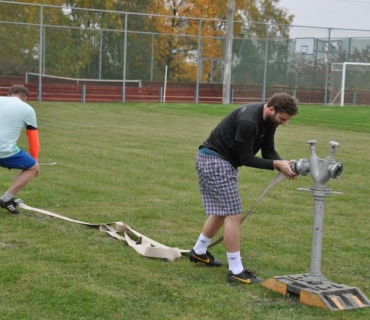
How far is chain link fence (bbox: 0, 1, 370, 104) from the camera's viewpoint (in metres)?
37.2

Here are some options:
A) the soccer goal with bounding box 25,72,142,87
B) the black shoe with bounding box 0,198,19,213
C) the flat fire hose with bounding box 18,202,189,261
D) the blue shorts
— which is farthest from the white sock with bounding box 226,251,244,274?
the soccer goal with bounding box 25,72,142,87

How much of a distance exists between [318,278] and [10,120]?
178 inches

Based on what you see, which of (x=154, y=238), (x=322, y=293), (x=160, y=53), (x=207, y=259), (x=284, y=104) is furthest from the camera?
(x=160, y=53)

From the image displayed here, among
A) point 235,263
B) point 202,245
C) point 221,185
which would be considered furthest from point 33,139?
point 235,263

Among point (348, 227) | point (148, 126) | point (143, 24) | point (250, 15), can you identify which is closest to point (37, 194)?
point (348, 227)

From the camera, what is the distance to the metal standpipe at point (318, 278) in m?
5.69

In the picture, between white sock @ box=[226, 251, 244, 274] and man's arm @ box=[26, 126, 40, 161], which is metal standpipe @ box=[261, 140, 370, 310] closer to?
white sock @ box=[226, 251, 244, 274]

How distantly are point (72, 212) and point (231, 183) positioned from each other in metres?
3.33

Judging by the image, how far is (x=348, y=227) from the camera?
8.88 meters

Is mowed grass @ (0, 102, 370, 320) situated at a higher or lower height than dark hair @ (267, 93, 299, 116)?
lower

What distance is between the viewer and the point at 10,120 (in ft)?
29.3

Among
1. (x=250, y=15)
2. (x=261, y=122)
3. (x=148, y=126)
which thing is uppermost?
(x=250, y=15)

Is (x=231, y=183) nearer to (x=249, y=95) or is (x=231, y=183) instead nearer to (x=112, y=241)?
(x=112, y=241)

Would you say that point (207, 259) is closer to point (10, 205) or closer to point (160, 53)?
point (10, 205)
